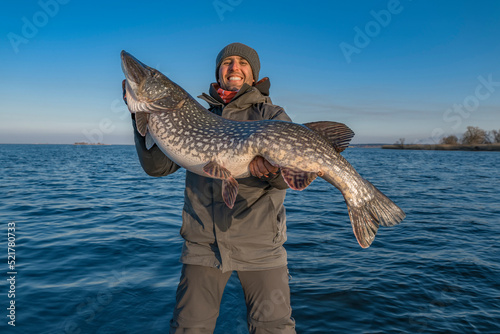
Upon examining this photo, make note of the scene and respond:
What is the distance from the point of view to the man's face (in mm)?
3887

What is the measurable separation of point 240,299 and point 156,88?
12.1 ft

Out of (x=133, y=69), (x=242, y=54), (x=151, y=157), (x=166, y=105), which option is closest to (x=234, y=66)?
(x=242, y=54)

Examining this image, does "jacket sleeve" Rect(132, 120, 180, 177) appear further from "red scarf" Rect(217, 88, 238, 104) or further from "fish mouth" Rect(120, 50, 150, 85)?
"red scarf" Rect(217, 88, 238, 104)

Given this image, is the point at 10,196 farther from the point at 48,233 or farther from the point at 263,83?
the point at 263,83

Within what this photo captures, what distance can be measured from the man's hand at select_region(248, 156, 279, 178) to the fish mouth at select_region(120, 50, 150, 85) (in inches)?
58.2

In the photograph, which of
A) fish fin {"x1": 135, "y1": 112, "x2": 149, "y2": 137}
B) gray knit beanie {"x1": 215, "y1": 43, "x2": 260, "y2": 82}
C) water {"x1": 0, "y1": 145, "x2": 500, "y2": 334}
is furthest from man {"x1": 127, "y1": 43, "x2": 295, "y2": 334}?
water {"x1": 0, "y1": 145, "x2": 500, "y2": 334}

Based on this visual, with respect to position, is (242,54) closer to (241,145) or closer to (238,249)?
(241,145)

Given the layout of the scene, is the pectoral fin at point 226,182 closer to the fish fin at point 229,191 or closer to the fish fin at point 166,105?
the fish fin at point 229,191

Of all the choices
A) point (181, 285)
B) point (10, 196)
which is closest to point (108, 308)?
point (181, 285)

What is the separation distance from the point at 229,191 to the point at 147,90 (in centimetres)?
139

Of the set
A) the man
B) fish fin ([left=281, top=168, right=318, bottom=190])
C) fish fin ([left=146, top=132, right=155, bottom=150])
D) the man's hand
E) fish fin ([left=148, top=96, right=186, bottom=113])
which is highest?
fish fin ([left=148, top=96, right=186, bottom=113])

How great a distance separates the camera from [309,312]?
16.5 feet

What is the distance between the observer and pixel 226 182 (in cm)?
297

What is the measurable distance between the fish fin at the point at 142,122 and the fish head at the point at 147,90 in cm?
7
